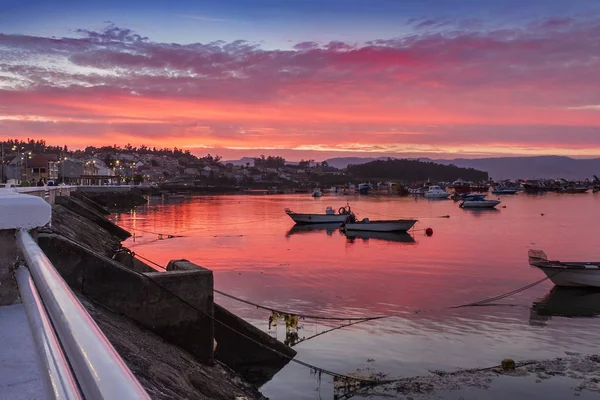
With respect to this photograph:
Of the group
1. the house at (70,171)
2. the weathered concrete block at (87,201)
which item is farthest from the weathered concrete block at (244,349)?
the house at (70,171)

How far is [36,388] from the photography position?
2.63 m

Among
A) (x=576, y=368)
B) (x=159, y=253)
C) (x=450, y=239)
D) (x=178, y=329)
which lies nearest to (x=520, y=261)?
(x=450, y=239)

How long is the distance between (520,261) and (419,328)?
Answer: 69.2ft

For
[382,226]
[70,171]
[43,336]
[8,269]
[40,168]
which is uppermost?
[40,168]

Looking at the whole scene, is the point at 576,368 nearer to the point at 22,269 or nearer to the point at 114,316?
the point at 114,316

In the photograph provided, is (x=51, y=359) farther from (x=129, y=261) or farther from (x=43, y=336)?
(x=129, y=261)

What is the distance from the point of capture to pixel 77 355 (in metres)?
1.55

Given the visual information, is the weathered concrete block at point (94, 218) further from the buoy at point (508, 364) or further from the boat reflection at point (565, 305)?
the buoy at point (508, 364)

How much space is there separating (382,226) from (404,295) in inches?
1169

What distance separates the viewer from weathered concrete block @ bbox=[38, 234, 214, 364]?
353 inches

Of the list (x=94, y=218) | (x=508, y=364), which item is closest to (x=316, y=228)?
(x=94, y=218)

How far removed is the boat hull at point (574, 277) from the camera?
83.9 feet

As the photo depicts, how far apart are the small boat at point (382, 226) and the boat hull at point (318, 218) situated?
7.07 metres

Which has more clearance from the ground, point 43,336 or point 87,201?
point 43,336
